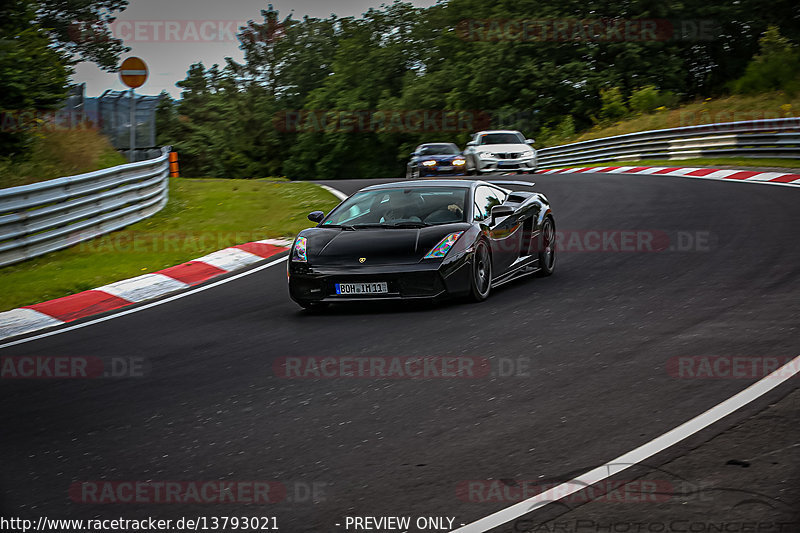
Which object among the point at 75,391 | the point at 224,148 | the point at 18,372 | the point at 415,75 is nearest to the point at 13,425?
the point at 75,391

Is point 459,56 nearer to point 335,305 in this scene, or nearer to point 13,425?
point 335,305

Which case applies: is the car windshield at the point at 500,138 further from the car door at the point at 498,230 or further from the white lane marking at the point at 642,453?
the white lane marking at the point at 642,453

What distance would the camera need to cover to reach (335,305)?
9.95m

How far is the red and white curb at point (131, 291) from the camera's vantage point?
988 cm

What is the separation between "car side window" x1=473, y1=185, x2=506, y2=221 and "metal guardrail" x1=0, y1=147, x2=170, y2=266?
625 centimetres

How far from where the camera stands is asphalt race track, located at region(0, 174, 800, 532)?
15.0ft

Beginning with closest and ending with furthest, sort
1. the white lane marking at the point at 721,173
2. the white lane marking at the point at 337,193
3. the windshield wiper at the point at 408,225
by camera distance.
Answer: the windshield wiper at the point at 408,225, the white lane marking at the point at 337,193, the white lane marking at the point at 721,173

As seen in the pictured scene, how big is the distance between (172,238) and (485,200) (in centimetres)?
625

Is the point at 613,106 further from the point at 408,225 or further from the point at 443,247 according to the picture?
the point at 443,247

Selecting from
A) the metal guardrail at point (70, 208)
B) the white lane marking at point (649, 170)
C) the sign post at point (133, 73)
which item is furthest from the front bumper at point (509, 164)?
the sign post at point (133, 73)

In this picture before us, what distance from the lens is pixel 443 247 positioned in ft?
29.9

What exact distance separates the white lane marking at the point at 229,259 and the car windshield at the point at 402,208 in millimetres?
2850

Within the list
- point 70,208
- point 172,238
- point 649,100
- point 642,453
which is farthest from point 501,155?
point 642,453

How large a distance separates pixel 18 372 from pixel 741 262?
730 centimetres
